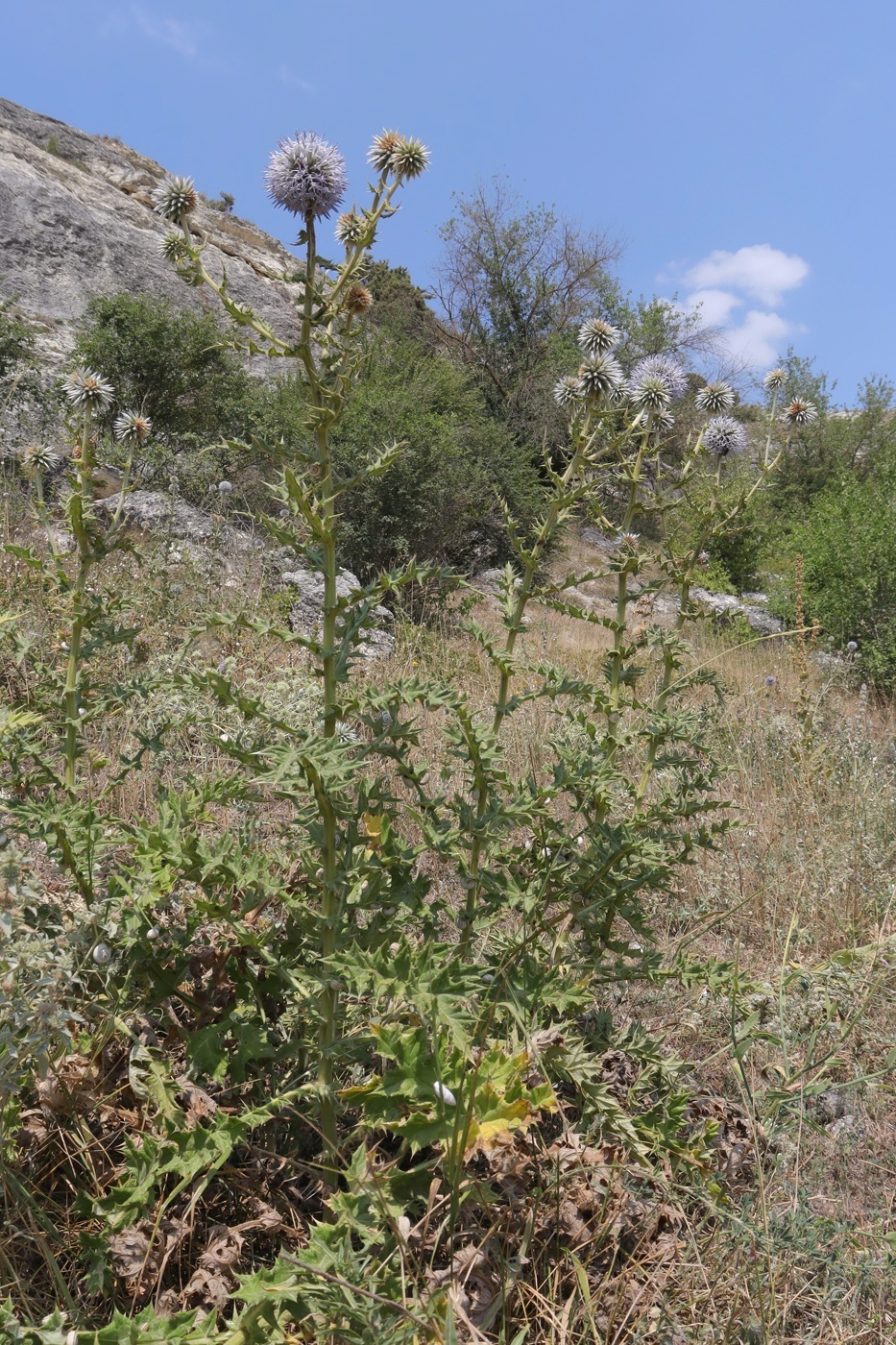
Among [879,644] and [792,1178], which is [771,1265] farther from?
[879,644]

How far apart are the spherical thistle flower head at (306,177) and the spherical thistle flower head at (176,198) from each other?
0.24 m

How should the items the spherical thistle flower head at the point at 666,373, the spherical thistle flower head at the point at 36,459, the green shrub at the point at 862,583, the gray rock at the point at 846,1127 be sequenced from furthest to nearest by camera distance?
the green shrub at the point at 862,583 → the spherical thistle flower head at the point at 666,373 → the spherical thistle flower head at the point at 36,459 → the gray rock at the point at 846,1127

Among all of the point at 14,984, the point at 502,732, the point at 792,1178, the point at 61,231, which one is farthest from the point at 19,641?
the point at 61,231

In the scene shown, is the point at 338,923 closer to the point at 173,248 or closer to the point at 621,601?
the point at 621,601

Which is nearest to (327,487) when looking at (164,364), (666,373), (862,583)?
(666,373)

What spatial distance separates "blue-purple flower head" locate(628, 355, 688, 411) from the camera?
128 inches

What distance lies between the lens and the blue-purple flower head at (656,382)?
3244 mm

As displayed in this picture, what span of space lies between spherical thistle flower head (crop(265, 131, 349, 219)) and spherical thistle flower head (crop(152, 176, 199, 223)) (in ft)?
0.78

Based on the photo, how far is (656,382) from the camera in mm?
3244

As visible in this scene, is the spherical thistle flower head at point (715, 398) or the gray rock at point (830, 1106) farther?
the spherical thistle flower head at point (715, 398)

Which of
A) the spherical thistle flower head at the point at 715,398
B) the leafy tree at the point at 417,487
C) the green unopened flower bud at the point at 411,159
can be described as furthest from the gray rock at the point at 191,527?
the green unopened flower bud at the point at 411,159

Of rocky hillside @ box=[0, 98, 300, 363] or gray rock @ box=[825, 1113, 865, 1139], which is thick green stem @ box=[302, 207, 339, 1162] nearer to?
gray rock @ box=[825, 1113, 865, 1139]

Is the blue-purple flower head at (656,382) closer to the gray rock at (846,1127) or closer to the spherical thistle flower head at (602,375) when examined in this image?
the spherical thistle flower head at (602,375)

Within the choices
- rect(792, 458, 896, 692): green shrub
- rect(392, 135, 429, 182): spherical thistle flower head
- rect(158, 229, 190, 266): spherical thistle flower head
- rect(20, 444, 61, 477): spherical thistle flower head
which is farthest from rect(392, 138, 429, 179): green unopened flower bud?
rect(792, 458, 896, 692): green shrub
